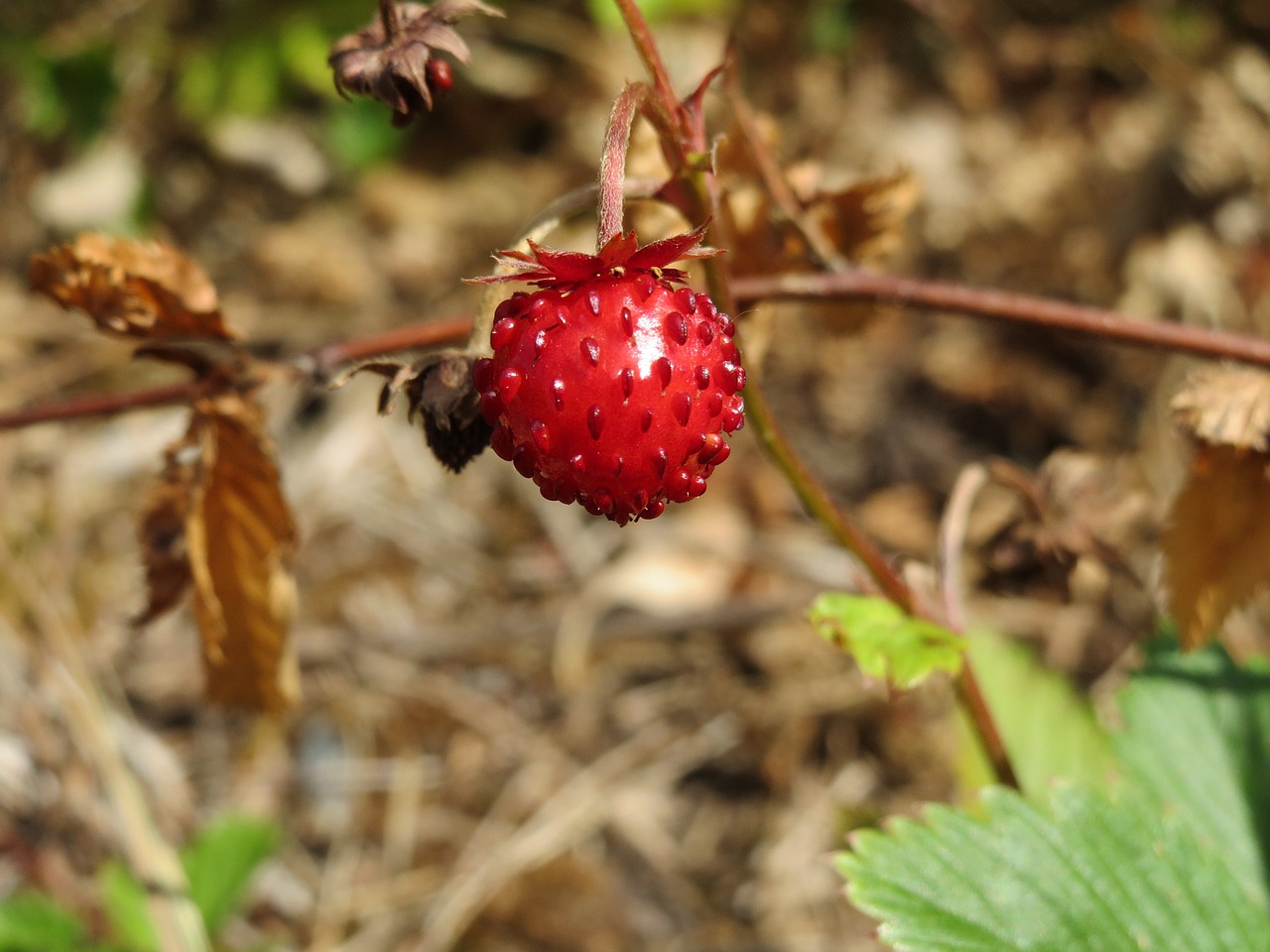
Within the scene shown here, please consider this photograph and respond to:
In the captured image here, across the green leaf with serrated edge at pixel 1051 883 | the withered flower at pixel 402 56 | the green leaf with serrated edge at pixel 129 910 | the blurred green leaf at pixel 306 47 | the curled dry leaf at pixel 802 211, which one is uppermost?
the blurred green leaf at pixel 306 47

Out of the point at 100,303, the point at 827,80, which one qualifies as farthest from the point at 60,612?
the point at 827,80

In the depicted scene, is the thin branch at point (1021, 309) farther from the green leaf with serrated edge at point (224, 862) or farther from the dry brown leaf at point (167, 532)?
the green leaf with serrated edge at point (224, 862)

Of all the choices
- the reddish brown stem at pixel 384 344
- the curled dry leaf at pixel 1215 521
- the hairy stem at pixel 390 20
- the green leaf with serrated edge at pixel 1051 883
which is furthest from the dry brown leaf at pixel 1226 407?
the hairy stem at pixel 390 20

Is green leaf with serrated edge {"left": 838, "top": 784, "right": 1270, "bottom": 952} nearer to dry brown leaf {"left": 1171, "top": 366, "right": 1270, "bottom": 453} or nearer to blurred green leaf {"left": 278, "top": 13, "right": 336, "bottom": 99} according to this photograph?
dry brown leaf {"left": 1171, "top": 366, "right": 1270, "bottom": 453}

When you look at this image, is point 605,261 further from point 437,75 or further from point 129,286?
point 129,286

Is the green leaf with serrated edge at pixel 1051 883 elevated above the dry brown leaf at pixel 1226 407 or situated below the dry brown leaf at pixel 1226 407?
below

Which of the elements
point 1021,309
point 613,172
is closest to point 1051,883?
point 1021,309

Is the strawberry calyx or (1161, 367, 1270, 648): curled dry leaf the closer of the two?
the strawberry calyx

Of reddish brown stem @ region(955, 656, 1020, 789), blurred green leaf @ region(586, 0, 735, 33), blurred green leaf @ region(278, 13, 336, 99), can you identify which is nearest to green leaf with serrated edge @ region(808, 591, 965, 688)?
reddish brown stem @ region(955, 656, 1020, 789)
